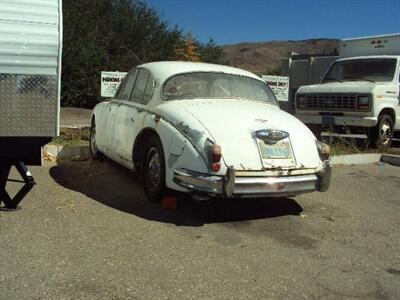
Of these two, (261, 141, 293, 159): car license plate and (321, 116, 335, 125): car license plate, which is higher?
(261, 141, 293, 159): car license plate

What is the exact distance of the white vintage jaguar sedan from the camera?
19.3 feet

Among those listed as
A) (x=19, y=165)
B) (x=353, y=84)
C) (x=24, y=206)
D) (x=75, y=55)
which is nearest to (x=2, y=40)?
(x=19, y=165)

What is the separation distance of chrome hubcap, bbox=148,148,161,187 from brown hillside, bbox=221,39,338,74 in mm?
75361

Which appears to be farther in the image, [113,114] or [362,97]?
[362,97]

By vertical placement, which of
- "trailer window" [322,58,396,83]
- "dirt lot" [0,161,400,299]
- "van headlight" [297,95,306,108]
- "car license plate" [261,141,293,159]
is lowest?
"dirt lot" [0,161,400,299]

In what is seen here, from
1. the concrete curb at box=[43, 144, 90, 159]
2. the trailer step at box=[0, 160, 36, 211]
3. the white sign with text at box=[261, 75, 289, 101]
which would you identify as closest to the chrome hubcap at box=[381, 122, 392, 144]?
the white sign with text at box=[261, 75, 289, 101]

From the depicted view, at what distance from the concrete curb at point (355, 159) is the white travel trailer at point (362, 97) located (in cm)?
131

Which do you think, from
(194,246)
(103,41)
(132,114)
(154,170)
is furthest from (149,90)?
(103,41)

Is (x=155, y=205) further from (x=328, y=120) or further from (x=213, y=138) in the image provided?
(x=328, y=120)

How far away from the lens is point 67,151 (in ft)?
30.7

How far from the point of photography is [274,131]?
20.3 feet

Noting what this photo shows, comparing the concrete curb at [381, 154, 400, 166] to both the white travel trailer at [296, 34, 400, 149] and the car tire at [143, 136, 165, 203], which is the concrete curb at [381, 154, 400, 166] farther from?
the car tire at [143, 136, 165, 203]

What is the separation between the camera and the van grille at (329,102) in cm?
1214

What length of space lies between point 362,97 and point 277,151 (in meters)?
6.45
